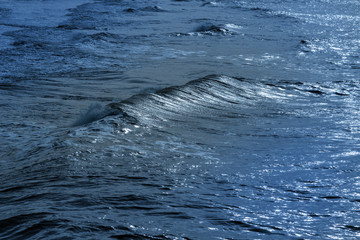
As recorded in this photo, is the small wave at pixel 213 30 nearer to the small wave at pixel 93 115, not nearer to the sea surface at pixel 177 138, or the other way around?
the sea surface at pixel 177 138

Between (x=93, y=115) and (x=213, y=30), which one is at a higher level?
(x=213, y=30)

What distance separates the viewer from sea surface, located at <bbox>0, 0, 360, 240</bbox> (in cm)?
410

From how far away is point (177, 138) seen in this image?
21.1 feet

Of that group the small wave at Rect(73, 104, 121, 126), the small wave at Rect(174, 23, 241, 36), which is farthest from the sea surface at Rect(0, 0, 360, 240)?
the small wave at Rect(174, 23, 241, 36)

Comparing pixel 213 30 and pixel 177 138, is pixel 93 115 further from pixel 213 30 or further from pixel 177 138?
pixel 213 30

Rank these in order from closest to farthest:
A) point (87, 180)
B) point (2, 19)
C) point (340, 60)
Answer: point (87, 180) < point (340, 60) < point (2, 19)

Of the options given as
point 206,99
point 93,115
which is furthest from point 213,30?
point 93,115

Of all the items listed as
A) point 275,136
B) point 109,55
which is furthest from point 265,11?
point 275,136

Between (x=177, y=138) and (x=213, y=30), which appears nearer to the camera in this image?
(x=177, y=138)

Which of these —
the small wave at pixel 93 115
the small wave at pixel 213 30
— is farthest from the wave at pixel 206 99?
the small wave at pixel 213 30

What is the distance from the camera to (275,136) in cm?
670

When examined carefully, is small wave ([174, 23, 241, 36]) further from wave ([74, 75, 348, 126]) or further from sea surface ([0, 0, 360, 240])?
wave ([74, 75, 348, 126])

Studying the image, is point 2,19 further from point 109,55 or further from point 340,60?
point 340,60

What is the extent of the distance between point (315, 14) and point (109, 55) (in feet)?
41.2
